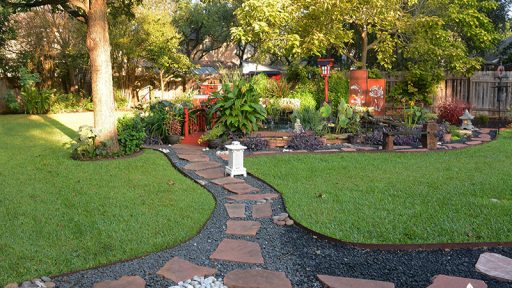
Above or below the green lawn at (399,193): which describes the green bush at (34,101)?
above

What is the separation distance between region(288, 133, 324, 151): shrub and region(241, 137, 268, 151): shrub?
0.53m

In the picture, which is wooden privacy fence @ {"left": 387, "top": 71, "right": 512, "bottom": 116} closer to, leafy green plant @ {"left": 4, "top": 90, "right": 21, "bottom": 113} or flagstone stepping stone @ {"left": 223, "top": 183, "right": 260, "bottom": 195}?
flagstone stepping stone @ {"left": 223, "top": 183, "right": 260, "bottom": 195}

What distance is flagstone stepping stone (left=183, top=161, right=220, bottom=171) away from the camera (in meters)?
7.01

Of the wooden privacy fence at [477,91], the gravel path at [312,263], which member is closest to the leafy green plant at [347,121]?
the gravel path at [312,263]

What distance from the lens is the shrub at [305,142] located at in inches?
340

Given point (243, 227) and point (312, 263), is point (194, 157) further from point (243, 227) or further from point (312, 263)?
point (312, 263)

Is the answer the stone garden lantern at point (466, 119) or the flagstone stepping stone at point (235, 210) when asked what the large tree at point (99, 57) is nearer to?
the flagstone stepping stone at point (235, 210)

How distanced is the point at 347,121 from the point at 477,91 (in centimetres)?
732

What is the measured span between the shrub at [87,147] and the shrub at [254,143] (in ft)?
8.10

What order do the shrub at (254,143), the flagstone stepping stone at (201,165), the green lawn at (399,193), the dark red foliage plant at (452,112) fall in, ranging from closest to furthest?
1. the green lawn at (399,193)
2. the flagstone stepping stone at (201,165)
3. the shrub at (254,143)
4. the dark red foliage plant at (452,112)

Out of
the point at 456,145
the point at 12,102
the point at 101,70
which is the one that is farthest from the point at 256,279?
the point at 12,102

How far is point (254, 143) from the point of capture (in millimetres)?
8594

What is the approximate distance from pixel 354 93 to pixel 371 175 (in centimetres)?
661

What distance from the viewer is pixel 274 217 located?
15.2 ft
